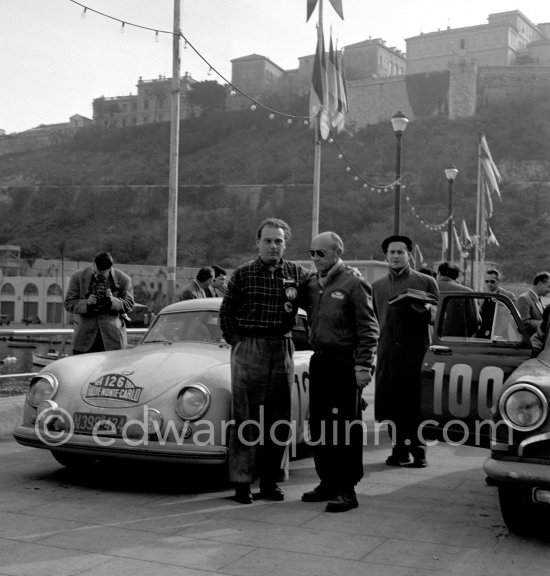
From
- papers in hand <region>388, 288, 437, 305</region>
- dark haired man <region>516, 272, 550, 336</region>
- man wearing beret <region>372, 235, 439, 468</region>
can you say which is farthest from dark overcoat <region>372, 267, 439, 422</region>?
dark haired man <region>516, 272, 550, 336</region>

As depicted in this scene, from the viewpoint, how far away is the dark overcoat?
6953mm

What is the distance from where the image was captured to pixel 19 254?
108750mm

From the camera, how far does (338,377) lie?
5551 millimetres

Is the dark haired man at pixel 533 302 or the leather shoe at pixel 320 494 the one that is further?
the dark haired man at pixel 533 302

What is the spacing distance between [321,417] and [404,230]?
84526mm

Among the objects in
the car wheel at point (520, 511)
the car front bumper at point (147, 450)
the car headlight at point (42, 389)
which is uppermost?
the car headlight at point (42, 389)

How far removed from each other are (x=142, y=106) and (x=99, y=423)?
443ft

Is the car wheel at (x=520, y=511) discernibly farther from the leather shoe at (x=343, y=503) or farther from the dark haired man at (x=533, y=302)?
the dark haired man at (x=533, y=302)

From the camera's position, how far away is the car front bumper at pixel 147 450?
18.1 feet

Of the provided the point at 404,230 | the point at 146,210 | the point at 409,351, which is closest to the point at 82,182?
the point at 146,210

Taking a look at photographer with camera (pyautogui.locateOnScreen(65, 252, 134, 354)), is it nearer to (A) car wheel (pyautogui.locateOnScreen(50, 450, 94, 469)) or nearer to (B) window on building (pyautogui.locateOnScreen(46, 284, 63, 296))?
(A) car wheel (pyautogui.locateOnScreen(50, 450, 94, 469))

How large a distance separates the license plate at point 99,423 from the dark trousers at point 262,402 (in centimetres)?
71

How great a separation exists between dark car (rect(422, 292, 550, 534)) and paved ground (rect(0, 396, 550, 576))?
0.31 meters

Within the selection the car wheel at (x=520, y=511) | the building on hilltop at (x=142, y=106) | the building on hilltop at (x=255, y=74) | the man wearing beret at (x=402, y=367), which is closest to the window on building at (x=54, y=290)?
the building on hilltop at (x=255, y=74)
